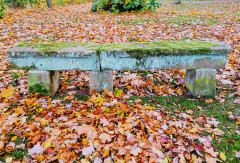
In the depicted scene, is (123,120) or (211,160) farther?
(123,120)

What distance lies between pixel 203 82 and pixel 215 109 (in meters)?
0.44

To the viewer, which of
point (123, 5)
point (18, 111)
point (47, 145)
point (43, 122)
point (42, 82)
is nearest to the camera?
point (47, 145)

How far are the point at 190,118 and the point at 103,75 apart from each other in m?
1.39

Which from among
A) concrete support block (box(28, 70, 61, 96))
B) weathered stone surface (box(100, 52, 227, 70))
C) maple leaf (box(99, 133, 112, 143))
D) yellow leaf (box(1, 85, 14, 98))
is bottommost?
maple leaf (box(99, 133, 112, 143))

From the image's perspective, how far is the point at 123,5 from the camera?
7.37m

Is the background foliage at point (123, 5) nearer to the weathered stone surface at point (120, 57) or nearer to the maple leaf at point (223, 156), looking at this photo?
the weathered stone surface at point (120, 57)

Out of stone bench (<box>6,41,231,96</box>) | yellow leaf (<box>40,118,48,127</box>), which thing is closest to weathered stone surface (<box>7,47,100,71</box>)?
stone bench (<box>6,41,231,96</box>)

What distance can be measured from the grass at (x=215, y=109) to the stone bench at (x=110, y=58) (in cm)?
46

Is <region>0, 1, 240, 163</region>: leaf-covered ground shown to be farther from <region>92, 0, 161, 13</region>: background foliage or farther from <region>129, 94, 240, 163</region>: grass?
<region>92, 0, 161, 13</region>: background foliage

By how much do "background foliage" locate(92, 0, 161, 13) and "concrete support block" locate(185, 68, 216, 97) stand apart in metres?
5.57

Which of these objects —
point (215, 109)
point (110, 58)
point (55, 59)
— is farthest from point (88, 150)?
point (215, 109)

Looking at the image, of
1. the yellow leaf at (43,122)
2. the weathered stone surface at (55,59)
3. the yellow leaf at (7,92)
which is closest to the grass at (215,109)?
the weathered stone surface at (55,59)

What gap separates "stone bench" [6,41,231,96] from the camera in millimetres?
2393

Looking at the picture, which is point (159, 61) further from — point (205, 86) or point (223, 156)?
point (223, 156)
